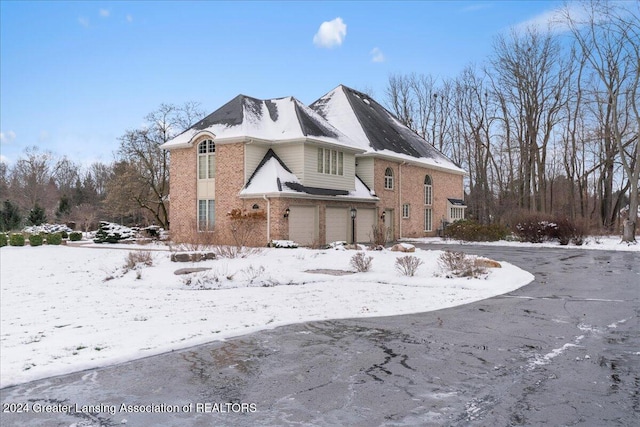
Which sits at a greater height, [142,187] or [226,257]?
[142,187]

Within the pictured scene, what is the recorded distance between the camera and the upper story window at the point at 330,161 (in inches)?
1025

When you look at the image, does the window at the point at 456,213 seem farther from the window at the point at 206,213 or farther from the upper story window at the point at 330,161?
the window at the point at 206,213

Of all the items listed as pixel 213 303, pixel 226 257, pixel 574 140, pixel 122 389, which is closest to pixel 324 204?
pixel 226 257

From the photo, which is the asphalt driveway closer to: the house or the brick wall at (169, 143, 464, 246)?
the brick wall at (169, 143, 464, 246)

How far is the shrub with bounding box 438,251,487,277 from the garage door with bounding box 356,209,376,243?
14280 mm

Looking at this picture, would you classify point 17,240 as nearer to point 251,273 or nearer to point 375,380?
point 251,273

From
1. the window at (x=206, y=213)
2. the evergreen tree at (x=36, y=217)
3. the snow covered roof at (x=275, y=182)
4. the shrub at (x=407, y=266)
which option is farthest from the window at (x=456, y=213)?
the evergreen tree at (x=36, y=217)

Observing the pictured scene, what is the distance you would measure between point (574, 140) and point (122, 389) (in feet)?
145

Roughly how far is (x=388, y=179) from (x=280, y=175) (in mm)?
10225

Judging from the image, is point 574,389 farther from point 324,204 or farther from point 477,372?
point 324,204

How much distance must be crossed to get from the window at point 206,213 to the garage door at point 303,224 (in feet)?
14.1

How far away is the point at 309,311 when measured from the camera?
9.30 metres

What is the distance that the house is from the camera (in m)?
23.7

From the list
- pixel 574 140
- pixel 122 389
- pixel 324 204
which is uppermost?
pixel 574 140
